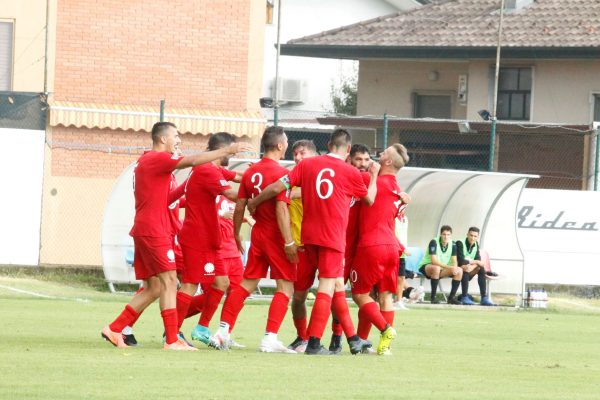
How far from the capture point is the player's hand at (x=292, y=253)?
12938mm

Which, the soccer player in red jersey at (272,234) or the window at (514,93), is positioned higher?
the window at (514,93)

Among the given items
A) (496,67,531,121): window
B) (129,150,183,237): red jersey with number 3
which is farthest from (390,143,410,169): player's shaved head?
(496,67,531,121): window

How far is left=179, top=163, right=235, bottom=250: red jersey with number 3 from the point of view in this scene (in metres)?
13.4

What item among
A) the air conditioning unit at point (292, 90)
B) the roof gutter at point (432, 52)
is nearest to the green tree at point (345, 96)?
the air conditioning unit at point (292, 90)

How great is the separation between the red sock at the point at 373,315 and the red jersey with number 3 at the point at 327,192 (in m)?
0.70

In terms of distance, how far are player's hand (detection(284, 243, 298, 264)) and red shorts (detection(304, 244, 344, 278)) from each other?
14 centimetres

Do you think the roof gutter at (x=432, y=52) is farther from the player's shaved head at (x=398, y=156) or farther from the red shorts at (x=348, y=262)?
the red shorts at (x=348, y=262)

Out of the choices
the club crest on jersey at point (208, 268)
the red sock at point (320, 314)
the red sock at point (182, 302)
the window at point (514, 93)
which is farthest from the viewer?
the window at point (514, 93)

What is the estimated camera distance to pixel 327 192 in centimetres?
1284

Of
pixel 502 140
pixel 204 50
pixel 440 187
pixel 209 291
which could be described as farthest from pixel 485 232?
pixel 209 291

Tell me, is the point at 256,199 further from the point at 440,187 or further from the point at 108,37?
the point at 108,37

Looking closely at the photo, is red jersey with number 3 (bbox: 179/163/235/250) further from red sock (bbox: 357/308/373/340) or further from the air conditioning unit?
the air conditioning unit

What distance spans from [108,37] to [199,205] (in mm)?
16272

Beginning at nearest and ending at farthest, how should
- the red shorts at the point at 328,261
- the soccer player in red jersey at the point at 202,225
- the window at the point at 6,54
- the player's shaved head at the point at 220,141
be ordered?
the red shorts at the point at 328,261 < the player's shaved head at the point at 220,141 < the soccer player in red jersey at the point at 202,225 < the window at the point at 6,54
